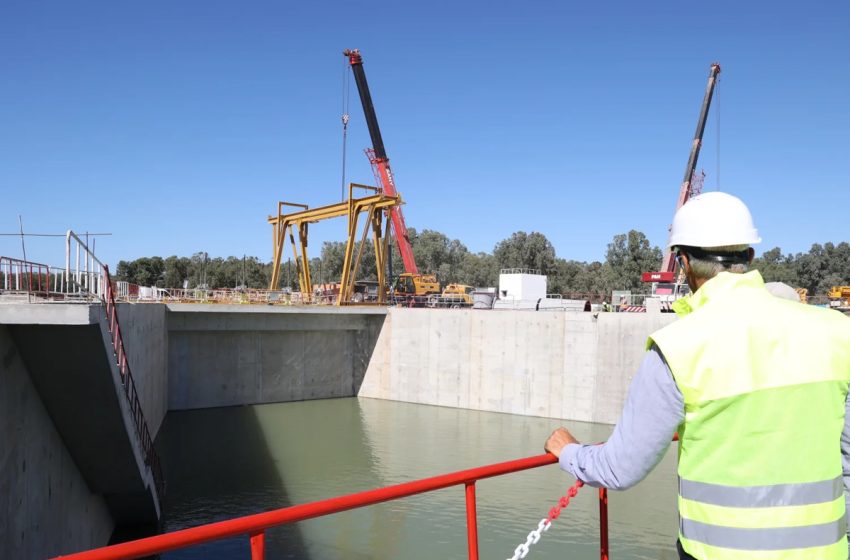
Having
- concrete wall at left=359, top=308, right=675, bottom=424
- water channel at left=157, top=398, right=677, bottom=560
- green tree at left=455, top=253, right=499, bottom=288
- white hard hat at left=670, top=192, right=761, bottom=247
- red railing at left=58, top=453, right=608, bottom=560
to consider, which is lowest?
water channel at left=157, top=398, right=677, bottom=560

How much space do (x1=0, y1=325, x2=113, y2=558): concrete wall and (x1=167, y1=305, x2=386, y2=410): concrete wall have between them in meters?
13.9

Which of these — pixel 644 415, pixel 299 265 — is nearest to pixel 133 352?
pixel 644 415

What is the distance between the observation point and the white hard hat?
1.87m

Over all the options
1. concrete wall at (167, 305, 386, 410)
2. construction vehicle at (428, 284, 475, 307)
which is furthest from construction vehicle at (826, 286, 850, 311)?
concrete wall at (167, 305, 386, 410)

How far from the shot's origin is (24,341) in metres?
6.87

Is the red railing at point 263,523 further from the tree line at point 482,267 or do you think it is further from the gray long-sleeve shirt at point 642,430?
the tree line at point 482,267

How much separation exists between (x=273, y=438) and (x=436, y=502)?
759 centimetres

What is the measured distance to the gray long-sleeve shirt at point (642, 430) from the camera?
5.45ft

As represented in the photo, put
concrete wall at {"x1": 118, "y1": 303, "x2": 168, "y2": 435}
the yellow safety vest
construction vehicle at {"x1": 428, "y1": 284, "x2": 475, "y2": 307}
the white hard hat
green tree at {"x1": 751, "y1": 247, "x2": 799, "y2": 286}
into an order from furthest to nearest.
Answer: green tree at {"x1": 751, "y1": 247, "x2": 799, "y2": 286} → construction vehicle at {"x1": 428, "y1": 284, "x2": 475, "y2": 307} → concrete wall at {"x1": 118, "y1": 303, "x2": 168, "y2": 435} → the white hard hat → the yellow safety vest

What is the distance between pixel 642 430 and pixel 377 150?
31642 mm

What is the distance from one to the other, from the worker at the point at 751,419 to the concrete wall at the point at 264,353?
2220 centimetres

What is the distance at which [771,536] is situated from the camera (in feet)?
5.31

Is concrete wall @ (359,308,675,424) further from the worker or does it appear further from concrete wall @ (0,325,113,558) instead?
the worker

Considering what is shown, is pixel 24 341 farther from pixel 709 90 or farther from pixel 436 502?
pixel 709 90
